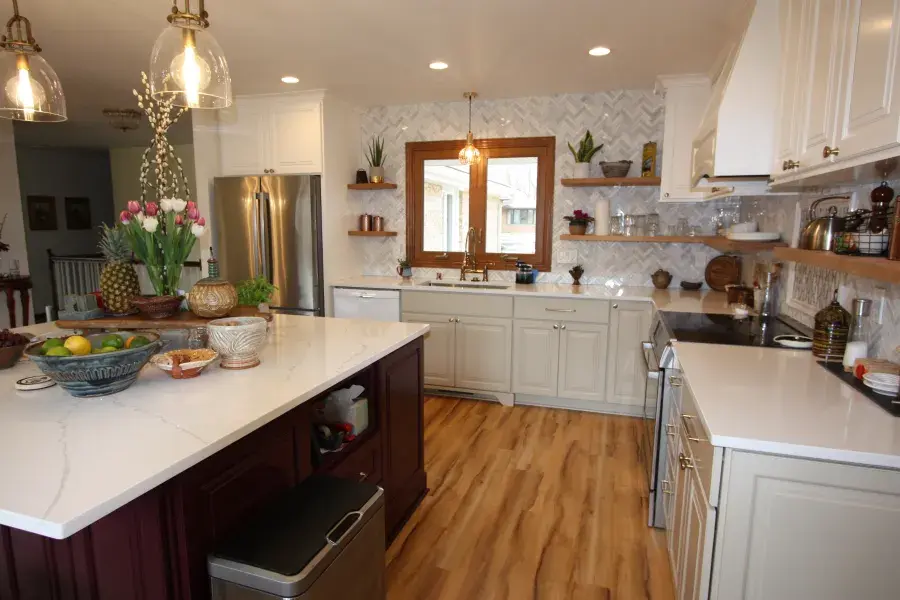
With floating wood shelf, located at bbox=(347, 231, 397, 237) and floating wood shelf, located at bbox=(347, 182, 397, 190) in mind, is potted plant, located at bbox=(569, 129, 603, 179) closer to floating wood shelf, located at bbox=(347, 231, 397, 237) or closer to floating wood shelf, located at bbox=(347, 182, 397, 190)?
floating wood shelf, located at bbox=(347, 182, 397, 190)

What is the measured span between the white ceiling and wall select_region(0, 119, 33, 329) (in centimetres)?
231

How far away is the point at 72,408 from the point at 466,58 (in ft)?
9.29

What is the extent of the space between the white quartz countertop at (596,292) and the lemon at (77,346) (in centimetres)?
278

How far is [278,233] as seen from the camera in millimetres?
4293

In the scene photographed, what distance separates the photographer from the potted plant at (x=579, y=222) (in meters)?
4.07

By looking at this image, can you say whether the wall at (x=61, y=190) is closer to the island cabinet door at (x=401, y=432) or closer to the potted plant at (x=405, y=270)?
the potted plant at (x=405, y=270)

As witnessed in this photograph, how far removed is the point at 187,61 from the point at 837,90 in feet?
6.40

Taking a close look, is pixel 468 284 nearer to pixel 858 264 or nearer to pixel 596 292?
pixel 596 292

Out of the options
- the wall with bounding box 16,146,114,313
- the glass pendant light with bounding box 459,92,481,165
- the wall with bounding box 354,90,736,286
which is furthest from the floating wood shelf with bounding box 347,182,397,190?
the wall with bounding box 16,146,114,313

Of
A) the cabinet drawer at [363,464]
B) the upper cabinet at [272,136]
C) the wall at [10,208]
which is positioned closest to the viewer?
the cabinet drawer at [363,464]

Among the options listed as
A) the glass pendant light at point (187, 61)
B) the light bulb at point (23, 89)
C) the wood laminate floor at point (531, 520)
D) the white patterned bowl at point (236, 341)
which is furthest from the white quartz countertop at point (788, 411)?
the light bulb at point (23, 89)

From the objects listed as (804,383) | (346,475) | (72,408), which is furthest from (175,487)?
(804,383)

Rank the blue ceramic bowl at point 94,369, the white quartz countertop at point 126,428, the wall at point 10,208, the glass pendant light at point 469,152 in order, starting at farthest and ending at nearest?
the wall at point 10,208
the glass pendant light at point 469,152
the blue ceramic bowl at point 94,369
the white quartz countertop at point 126,428

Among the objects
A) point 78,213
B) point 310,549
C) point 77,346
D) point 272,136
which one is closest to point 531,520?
point 310,549
